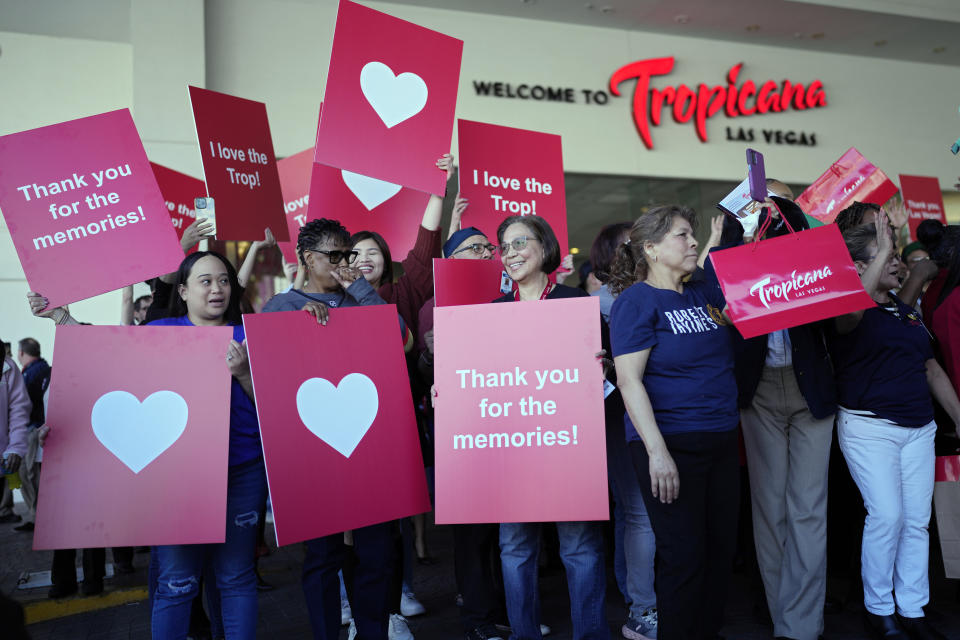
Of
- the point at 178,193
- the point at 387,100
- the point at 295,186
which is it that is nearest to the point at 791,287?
the point at 387,100

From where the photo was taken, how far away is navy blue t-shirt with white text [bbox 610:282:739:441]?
8.40ft

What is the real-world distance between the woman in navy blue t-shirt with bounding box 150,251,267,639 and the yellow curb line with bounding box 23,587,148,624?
2033mm

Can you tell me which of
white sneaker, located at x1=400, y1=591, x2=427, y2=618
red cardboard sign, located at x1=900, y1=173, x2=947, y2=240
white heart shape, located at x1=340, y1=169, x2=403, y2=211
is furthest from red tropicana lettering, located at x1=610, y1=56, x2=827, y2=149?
white sneaker, located at x1=400, y1=591, x2=427, y2=618

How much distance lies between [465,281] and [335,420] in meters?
0.91

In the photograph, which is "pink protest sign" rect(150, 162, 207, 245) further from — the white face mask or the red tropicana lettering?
the red tropicana lettering

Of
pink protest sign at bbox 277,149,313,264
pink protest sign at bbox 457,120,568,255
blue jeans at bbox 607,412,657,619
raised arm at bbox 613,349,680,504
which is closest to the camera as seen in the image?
raised arm at bbox 613,349,680,504

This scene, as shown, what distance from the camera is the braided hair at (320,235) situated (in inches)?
117

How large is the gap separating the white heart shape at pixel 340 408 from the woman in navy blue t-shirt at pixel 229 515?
0.22 meters

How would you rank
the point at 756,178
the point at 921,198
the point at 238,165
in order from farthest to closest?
the point at 921,198, the point at 238,165, the point at 756,178

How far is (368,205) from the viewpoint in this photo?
14.4 ft

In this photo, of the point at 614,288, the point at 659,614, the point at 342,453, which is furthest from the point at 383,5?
the point at 659,614

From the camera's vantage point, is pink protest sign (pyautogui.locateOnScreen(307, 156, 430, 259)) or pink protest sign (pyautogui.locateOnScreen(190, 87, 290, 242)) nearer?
pink protest sign (pyautogui.locateOnScreen(190, 87, 290, 242))

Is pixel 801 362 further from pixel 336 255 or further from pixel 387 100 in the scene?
pixel 387 100

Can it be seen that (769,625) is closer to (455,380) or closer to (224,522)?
(455,380)
